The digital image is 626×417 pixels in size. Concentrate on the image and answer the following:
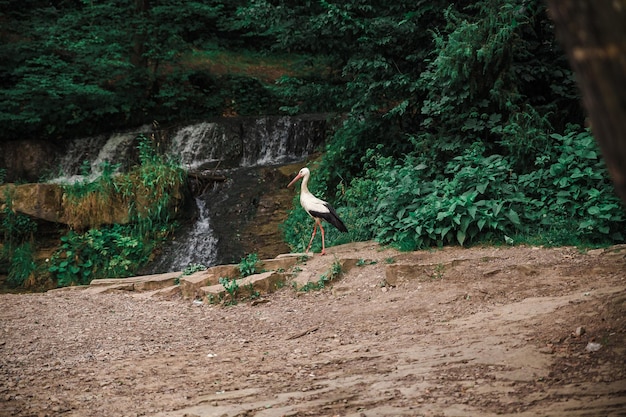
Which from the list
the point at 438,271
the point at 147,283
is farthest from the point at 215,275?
the point at 438,271

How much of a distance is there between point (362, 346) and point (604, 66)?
3.36m

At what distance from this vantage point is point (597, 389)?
2.80 metres

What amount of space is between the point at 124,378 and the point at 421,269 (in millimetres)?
3180

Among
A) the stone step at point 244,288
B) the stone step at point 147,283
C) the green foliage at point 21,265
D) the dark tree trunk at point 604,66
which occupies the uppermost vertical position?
the dark tree trunk at point 604,66

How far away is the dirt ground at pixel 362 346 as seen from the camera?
3078 millimetres

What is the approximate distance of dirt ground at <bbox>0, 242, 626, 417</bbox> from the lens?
3078 mm

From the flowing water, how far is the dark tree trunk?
977 centimetres

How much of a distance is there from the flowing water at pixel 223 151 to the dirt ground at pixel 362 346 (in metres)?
4.53

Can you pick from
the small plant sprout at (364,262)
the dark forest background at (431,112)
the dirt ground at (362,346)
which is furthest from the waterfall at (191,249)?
the small plant sprout at (364,262)

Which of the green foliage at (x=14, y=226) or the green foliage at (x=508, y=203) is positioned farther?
the green foliage at (x=14, y=226)

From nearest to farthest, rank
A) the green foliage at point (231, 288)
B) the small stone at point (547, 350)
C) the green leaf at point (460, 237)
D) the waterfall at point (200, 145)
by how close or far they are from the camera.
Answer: the small stone at point (547, 350) < the green foliage at point (231, 288) < the green leaf at point (460, 237) < the waterfall at point (200, 145)

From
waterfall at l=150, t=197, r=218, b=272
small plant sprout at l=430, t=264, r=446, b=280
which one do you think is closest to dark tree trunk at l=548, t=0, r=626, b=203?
small plant sprout at l=430, t=264, r=446, b=280

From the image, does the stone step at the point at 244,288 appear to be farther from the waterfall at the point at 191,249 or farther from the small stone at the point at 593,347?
the small stone at the point at 593,347

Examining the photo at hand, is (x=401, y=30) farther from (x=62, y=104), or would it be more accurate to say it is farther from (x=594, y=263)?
(x=62, y=104)
